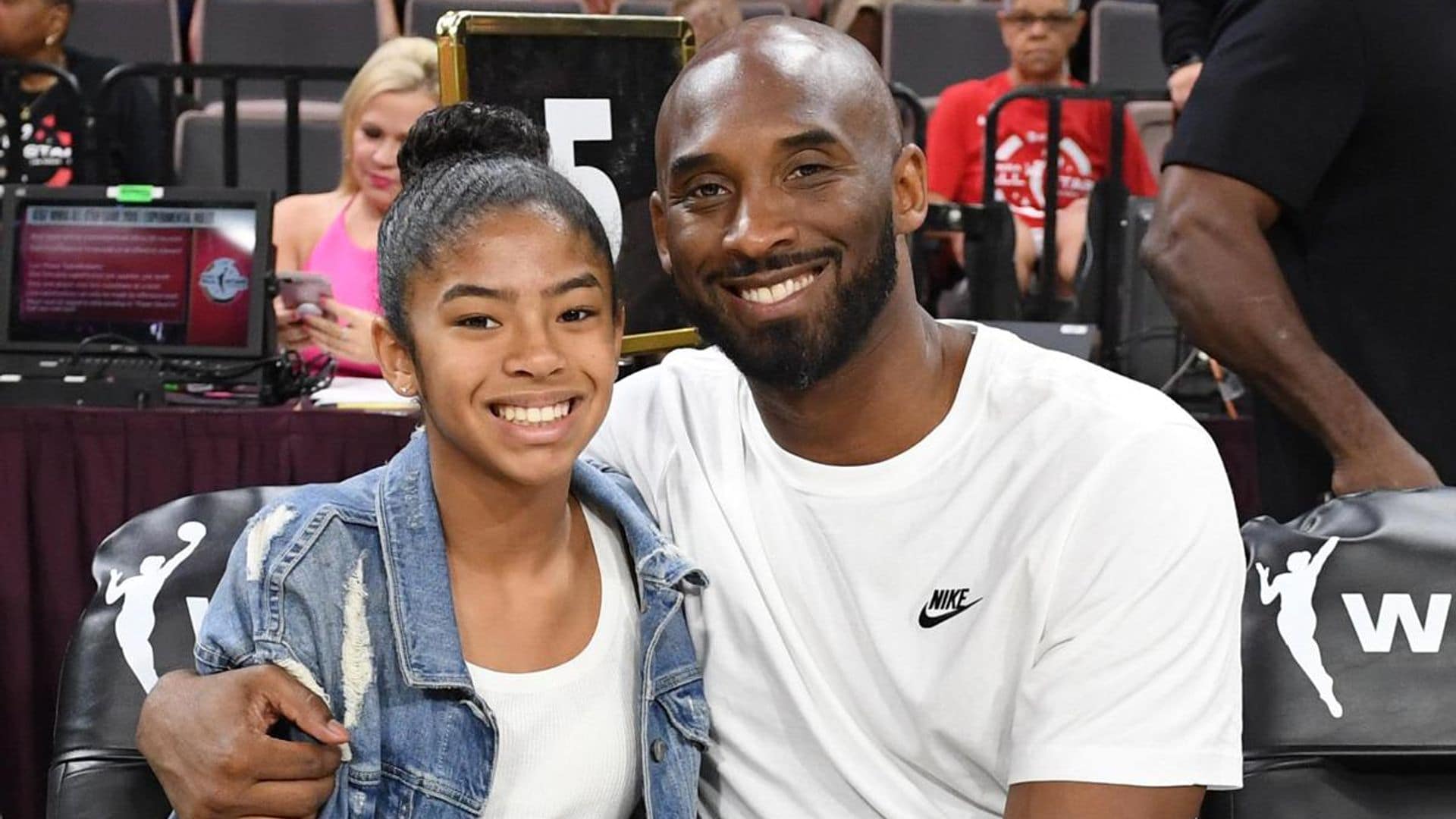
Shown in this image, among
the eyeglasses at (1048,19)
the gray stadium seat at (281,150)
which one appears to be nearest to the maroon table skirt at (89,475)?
the gray stadium seat at (281,150)

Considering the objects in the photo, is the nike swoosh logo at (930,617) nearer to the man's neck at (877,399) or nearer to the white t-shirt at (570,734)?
the man's neck at (877,399)

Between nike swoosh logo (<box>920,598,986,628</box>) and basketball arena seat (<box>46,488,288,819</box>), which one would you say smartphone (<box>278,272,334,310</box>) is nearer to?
basketball arena seat (<box>46,488,288,819</box>)

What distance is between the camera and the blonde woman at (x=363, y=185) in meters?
4.77

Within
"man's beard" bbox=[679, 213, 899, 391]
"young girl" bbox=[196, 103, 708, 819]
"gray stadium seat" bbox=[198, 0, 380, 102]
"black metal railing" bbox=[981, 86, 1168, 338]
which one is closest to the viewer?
"young girl" bbox=[196, 103, 708, 819]

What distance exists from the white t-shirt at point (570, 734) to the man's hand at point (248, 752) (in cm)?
19

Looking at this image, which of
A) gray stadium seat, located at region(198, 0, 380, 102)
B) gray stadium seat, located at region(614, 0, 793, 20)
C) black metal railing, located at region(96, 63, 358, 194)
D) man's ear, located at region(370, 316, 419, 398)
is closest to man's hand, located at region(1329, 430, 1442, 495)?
man's ear, located at region(370, 316, 419, 398)

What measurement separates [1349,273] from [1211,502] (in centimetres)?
88

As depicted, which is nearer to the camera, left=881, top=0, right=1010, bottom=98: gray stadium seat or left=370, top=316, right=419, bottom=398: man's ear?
left=370, top=316, right=419, bottom=398: man's ear

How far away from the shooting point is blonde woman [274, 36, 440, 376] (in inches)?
188

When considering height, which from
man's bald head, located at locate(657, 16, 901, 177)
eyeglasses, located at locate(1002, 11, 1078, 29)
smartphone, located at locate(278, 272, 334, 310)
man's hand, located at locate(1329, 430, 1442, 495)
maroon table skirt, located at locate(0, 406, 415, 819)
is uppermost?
man's bald head, located at locate(657, 16, 901, 177)

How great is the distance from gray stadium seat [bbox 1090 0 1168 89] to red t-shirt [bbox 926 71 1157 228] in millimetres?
1056

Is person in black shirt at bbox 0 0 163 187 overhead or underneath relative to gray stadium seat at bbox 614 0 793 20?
underneath

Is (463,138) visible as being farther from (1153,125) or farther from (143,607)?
(1153,125)

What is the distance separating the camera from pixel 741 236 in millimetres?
1931
